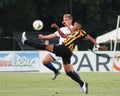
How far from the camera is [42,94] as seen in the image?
45.8 ft

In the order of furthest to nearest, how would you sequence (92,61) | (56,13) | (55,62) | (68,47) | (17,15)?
(56,13) → (17,15) → (92,61) → (55,62) → (68,47)

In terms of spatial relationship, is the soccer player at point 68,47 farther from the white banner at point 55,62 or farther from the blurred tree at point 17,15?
the blurred tree at point 17,15

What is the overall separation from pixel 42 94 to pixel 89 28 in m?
38.9

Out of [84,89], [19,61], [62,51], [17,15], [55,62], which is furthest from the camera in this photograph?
[17,15]

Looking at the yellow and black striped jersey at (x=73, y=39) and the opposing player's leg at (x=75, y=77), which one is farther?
the yellow and black striped jersey at (x=73, y=39)

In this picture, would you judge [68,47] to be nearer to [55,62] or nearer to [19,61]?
[55,62]

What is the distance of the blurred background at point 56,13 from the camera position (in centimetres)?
5106

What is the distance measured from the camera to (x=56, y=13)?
53.6 m

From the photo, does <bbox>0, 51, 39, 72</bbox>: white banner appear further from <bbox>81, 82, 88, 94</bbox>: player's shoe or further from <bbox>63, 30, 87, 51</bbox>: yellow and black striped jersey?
<bbox>81, 82, 88, 94</bbox>: player's shoe

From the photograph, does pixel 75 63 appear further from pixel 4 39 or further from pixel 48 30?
pixel 48 30

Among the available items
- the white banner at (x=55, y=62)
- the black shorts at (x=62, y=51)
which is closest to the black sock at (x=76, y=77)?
the black shorts at (x=62, y=51)

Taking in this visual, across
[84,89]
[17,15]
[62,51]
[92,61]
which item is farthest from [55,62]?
[17,15]

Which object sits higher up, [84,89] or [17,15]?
[17,15]

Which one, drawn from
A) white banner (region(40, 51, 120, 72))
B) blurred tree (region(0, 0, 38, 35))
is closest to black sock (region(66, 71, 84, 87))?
white banner (region(40, 51, 120, 72))
